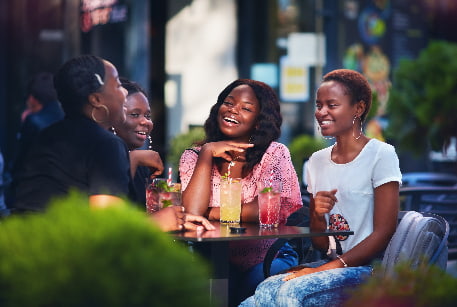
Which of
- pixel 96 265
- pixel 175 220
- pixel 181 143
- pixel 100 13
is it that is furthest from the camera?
pixel 100 13

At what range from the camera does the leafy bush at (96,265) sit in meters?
1.48

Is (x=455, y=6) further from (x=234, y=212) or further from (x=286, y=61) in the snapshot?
(x=234, y=212)

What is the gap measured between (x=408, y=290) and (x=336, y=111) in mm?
1769

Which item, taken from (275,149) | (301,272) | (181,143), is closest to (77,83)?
(301,272)

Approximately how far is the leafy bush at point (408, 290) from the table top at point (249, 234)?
3.86 ft

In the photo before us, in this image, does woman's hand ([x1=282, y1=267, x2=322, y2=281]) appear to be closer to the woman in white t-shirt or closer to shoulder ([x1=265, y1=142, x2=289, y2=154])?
the woman in white t-shirt

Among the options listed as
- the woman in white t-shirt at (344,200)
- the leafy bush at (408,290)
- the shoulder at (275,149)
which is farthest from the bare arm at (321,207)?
the leafy bush at (408,290)

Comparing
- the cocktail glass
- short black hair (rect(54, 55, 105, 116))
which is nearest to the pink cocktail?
the cocktail glass

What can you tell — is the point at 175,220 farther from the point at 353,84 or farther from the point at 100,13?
the point at 100,13

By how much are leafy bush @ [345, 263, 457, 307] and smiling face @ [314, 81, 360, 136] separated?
1.67 meters

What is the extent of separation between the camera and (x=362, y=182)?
10.7 ft

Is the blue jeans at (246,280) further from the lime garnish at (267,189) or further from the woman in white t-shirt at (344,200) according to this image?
the lime garnish at (267,189)

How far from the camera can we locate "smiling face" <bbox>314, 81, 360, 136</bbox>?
3.41 m

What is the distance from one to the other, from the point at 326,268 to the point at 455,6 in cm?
1330
